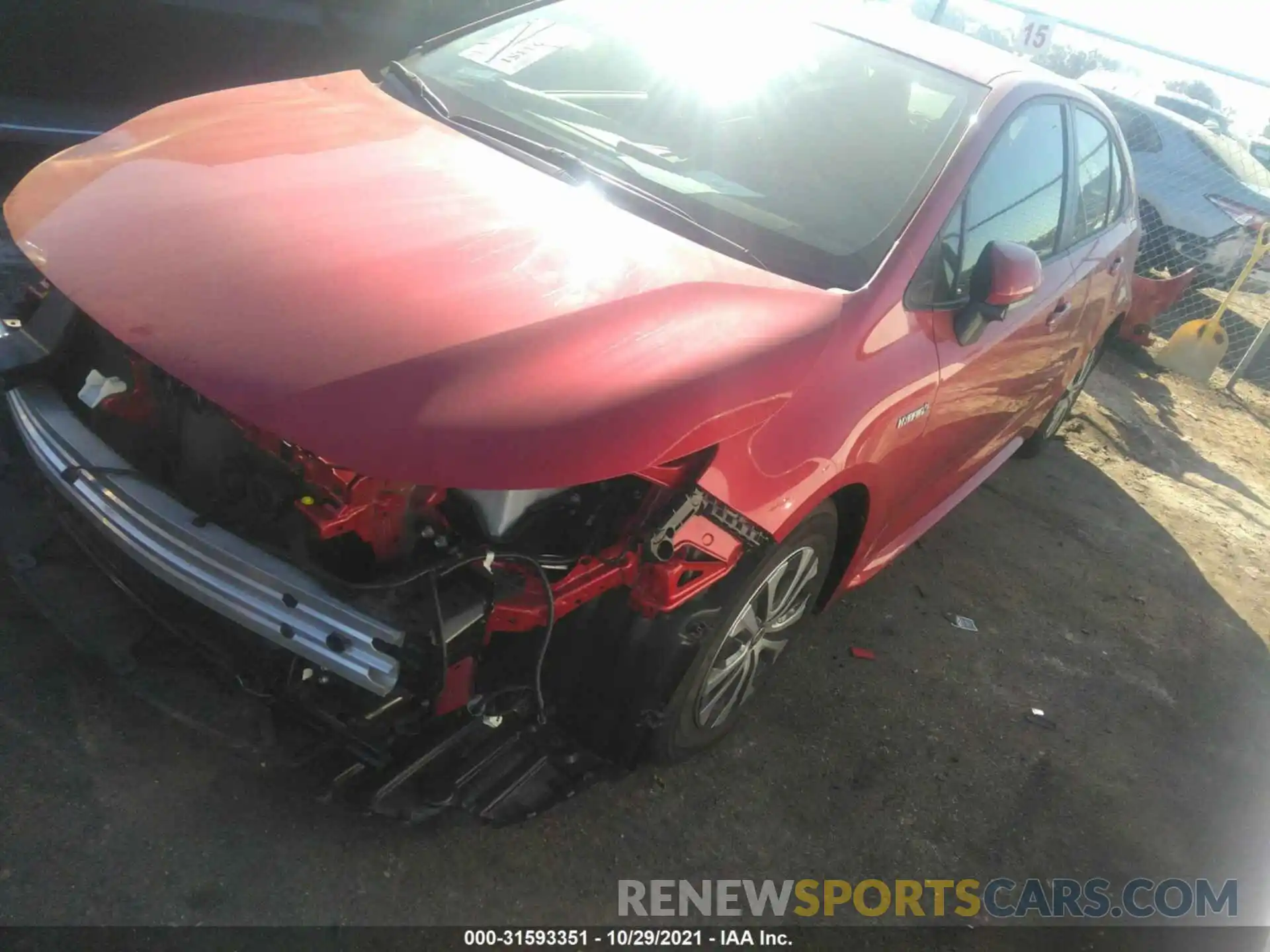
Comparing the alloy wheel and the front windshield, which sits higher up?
the front windshield

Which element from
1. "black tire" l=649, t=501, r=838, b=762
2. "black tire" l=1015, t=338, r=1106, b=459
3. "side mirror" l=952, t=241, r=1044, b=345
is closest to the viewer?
"black tire" l=649, t=501, r=838, b=762

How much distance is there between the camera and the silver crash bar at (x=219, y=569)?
192 cm

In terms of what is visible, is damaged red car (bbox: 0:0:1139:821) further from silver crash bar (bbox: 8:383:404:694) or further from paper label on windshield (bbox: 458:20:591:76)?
paper label on windshield (bbox: 458:20:591:76)

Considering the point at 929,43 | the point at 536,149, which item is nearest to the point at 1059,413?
the point at 929,43

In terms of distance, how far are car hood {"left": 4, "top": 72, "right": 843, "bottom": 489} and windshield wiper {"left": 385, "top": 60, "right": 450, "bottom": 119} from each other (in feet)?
1.08

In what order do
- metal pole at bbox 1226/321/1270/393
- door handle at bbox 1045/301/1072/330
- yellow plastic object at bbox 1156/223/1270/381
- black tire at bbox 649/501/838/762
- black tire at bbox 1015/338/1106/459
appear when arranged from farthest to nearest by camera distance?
1. yellow plastic object at bbox 1156/223/1270/381
2. metal pole at bbox 1226/321/1270/393
3. black tire at bbox 1015/338/1106/459
4. door handle at bbox 1045/301/1072/330
5. black tire at bbox 649/501/838/762

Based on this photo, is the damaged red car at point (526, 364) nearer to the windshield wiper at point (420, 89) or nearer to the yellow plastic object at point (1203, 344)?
the windshield wiper at point (420, 89)

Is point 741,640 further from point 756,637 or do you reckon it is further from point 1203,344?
point 1203,344

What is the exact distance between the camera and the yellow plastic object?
24.6ft

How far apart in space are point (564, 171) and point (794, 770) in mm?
1873

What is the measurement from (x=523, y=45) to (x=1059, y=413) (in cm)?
353

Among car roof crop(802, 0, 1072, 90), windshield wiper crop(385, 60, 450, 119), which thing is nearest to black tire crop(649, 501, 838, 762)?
car roof crop(802, 0, 1072, 90)

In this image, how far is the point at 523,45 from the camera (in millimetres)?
3365

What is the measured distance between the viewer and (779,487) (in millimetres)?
2273
